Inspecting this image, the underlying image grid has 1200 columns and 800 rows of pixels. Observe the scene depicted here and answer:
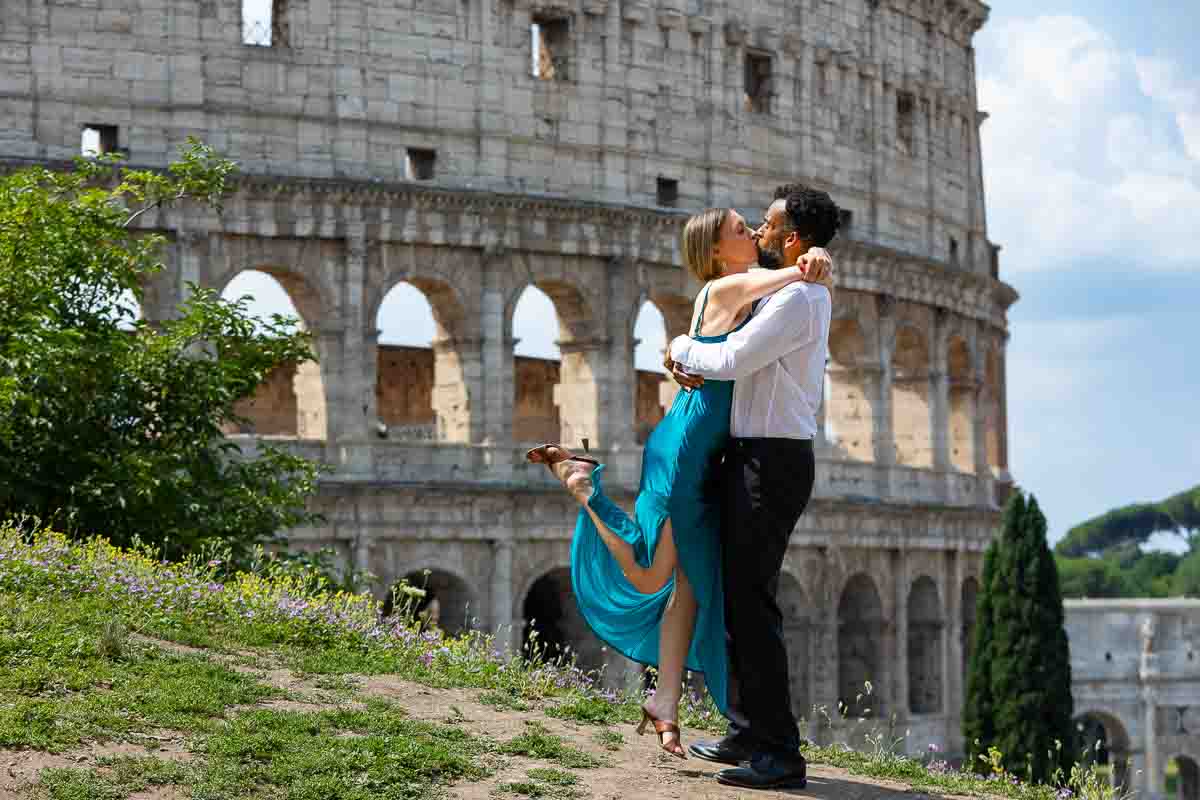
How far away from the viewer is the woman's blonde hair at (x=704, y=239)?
34.2 ft

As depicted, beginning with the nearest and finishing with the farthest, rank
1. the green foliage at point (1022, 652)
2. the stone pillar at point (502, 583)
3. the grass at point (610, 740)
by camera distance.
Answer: the grass at point (610, 740), the stone pillar at point (502, 583), the green foliage at point (1022, 652)

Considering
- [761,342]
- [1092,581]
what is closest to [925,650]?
[761,342]

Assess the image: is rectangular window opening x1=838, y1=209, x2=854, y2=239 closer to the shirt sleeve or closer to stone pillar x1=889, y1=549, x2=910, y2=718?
stone pillar x1=889, y1=549, x2=910, y2=718

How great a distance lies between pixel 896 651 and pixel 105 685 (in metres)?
32.3

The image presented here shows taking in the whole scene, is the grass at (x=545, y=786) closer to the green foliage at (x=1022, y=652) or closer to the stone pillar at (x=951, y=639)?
the green foliage at (x=1022, y=652)

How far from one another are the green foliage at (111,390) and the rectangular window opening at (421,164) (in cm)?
1334

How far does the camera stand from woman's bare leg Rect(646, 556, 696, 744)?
410 inches

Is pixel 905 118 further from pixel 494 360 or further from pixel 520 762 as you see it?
pixel 520 762

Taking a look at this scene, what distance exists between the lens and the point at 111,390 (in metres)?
20.2

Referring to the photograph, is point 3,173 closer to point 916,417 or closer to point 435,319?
point 435,319

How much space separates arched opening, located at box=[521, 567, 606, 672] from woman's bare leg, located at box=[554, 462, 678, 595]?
25711 millimetres

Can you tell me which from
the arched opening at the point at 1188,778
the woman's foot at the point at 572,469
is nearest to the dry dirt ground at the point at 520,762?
the woman's foot at the point at 572,469

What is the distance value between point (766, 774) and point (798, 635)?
99.9ft

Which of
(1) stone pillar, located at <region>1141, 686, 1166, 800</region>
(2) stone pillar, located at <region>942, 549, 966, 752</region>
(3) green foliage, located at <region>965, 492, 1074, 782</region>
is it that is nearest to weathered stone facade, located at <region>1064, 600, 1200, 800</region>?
(1) stone pillar, located at <region>1141, 686, 1166, 800</region>
